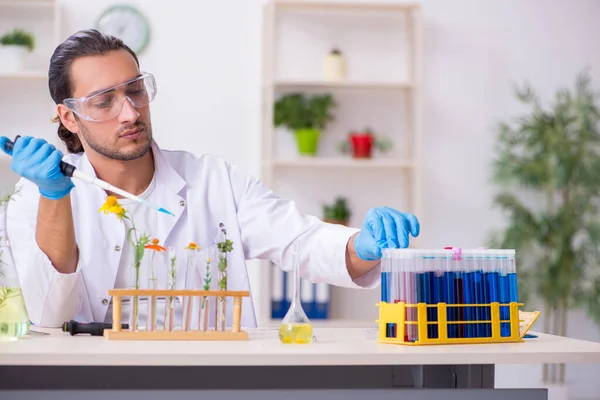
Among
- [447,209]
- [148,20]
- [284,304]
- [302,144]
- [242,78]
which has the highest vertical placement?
[148,20]

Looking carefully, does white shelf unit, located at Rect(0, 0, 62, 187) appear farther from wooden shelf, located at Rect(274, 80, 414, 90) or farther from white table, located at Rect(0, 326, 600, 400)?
white table, located at Rect(0, 326, 600, 400)

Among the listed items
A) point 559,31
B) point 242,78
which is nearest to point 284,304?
point 242,78

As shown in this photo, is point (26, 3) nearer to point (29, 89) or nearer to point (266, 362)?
point (29, 89)

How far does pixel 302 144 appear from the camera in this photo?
159 inches

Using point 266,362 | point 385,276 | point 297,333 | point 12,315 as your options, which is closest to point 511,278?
point 385,276

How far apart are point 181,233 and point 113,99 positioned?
0.41 m

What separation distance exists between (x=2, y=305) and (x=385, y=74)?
312 cm

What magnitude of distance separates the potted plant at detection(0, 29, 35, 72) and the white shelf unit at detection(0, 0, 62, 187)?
104 millimetres

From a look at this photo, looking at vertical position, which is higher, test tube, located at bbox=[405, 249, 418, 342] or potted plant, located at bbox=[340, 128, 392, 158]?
potted plant, located at bbox=[340, 128, 392, 158]

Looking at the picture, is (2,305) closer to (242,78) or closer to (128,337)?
(128,337)

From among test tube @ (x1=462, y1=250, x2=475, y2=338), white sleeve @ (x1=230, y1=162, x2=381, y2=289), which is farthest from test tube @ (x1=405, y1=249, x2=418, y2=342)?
white sleeve @ (x1=230, y1=162, x2=381, y2=289)

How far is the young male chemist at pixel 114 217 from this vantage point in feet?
5.67

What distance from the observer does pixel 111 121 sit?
2.04m

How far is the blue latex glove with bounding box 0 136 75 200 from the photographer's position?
1631 mm
